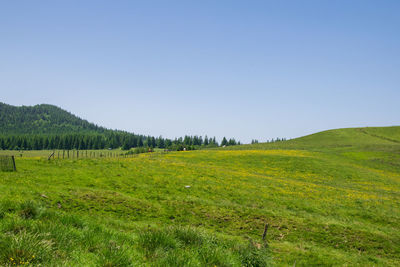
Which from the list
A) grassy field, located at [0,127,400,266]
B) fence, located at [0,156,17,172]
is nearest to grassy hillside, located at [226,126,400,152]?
grassy field, located at [0,127,400,266]

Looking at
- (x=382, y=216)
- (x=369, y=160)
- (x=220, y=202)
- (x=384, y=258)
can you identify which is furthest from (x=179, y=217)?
(x=369, y=160)

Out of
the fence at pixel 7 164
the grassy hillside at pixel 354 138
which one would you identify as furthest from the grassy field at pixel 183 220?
the grassy hillside at pixel 354 138

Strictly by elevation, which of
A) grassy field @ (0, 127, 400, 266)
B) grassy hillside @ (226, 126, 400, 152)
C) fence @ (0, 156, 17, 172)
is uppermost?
grassy hillside @ (226, 126, 400, 152)

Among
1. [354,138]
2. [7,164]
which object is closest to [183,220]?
[7,164]

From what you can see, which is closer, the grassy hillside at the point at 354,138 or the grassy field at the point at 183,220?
the grassy field at the point at 183,220

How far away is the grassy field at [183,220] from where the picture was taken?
271 inches

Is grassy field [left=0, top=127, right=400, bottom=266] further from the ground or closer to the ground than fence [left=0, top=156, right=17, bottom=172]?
closer to the ground

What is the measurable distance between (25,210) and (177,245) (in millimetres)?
6352

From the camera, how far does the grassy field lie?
22.6 ft

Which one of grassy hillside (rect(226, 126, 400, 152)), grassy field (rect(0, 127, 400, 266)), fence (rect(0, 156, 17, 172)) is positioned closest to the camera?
grassy field (rect(0, 127, 400, 266))

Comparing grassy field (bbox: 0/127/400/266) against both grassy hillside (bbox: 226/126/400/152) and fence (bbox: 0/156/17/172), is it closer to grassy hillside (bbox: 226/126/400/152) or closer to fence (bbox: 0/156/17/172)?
fence (bbox: 0/156/17/172)

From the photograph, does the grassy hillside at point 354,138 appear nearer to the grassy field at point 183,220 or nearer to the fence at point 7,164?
the grassy field at point 183,220

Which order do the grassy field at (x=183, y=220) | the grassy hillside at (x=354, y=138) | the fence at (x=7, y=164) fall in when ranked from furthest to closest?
the grassy hillside at (x=354, y=138) < the fence at (x=7, y=164) < the grassy field at (x=183, y=220)

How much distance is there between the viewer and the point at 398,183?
49.2 meters
